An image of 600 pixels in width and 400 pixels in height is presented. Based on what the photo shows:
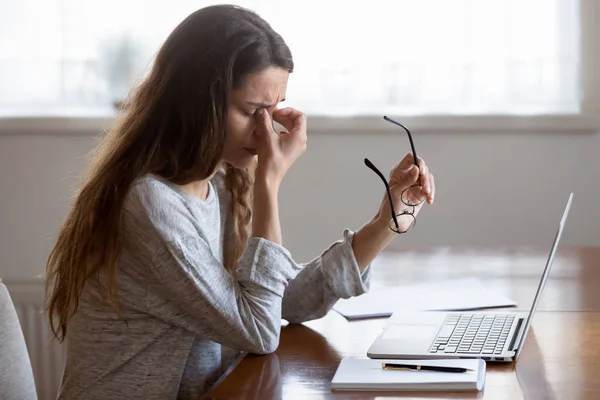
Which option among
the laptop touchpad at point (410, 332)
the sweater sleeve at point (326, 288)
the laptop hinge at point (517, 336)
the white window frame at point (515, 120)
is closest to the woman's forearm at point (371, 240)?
the sweater sleeve at point (326, 288)

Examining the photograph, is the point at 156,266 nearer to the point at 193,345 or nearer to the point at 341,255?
the point at 193,345

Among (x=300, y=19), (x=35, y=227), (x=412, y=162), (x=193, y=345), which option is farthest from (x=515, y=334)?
(x=35, y=227)

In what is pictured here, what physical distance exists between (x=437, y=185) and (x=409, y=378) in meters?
1.48

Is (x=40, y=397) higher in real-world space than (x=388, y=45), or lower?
lower

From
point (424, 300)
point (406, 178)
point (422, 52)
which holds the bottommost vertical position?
point (424, 300)

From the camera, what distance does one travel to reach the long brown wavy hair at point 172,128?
1249mm

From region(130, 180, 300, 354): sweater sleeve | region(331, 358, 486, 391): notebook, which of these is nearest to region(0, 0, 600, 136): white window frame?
region(130, 180, 300, 354): sweater sleeve

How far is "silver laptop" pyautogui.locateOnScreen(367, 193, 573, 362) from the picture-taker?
3.75ft

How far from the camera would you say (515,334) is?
4.03 ft

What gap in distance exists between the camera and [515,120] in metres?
2.40

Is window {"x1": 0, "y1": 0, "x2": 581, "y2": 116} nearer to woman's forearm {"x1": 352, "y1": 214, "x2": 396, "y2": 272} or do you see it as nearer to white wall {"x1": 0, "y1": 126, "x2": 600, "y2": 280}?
white wall {"x1": 0, "y1": 126, "x2": 600, "y2": 280}

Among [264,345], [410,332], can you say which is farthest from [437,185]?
[264,345]

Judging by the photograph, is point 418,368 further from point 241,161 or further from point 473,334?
point 241,161

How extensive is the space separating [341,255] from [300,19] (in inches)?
45.6
